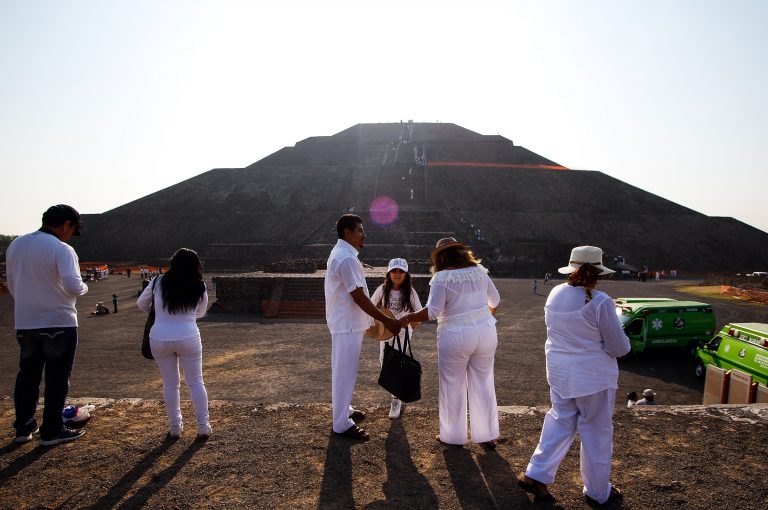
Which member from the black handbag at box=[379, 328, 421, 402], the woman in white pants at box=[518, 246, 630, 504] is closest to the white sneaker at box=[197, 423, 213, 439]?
the black handbag at box=[379, 328, 421, 402]

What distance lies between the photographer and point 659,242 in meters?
39.3

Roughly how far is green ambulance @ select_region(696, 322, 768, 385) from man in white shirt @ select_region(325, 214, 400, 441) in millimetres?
5061

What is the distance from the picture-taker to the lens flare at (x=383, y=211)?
37.4 meters

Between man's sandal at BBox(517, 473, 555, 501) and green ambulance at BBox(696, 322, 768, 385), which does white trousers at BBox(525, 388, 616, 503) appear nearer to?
man's sandal at BBox(517, 473, 555, 501)

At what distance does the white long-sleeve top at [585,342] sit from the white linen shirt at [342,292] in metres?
1.48

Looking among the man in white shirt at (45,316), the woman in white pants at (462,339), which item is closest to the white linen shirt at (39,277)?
the man in white shirt at (45,316)

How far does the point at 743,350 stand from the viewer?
6.52 meters

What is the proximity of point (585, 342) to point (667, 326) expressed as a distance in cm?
758

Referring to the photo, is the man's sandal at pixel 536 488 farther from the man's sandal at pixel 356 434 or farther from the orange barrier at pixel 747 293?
the orange barrier at pixel 747 293

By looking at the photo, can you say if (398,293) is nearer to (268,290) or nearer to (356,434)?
(356,434)

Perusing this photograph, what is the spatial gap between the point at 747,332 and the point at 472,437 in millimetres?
5105

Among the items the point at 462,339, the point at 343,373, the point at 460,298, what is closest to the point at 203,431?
the point at 343,373

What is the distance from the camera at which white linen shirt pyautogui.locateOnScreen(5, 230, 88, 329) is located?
3648 millimetres

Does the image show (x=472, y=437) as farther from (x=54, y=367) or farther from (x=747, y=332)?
(x=747, y=332)
